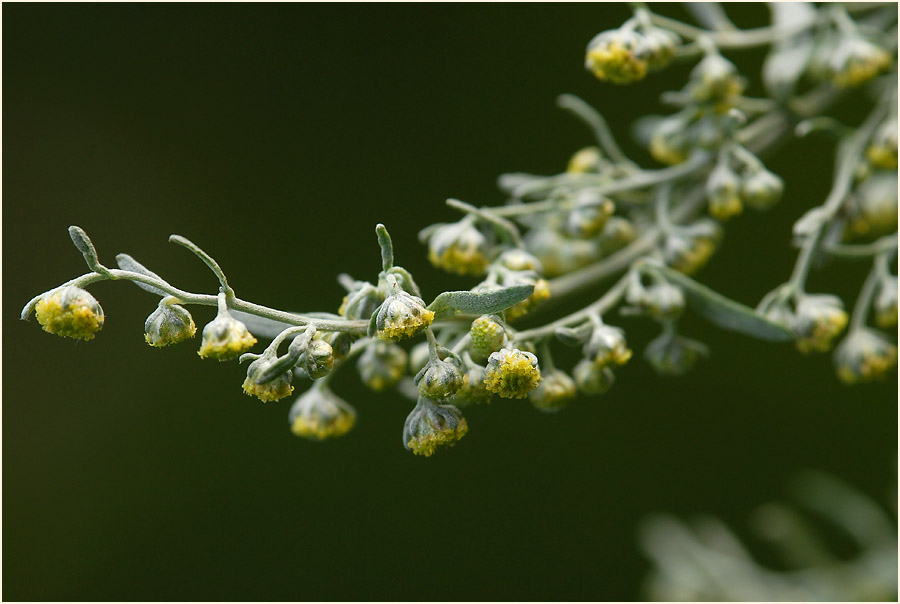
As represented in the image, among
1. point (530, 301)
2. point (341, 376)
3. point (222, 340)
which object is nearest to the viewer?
point (222, 340)

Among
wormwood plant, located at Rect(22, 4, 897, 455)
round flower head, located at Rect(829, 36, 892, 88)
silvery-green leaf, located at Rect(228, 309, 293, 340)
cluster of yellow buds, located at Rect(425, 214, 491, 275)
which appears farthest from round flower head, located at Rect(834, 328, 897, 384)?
silvery-green leaf, located at Rect(228, 309, 293, 340)

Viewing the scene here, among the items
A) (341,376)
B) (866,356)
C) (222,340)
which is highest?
(222,340)

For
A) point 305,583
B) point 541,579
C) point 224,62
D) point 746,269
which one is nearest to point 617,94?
point 746,269

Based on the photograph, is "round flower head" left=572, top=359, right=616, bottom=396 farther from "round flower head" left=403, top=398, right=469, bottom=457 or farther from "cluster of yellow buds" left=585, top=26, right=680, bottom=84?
"cluster of yellow buds" left=585, top=26, right=680, bottom=84

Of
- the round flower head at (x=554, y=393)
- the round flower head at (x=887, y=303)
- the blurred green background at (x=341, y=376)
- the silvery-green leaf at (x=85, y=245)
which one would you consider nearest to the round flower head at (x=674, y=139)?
the round flower head at (x=887, y=303)

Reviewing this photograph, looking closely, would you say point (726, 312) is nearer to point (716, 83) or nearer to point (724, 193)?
point (724, 193)

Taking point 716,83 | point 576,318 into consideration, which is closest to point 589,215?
point 576,318

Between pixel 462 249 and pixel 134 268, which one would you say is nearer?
pixel 134 268
